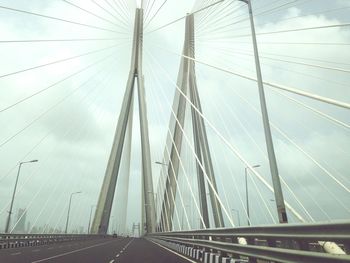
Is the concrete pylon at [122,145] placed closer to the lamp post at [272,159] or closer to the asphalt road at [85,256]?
the asphalt road at [85,256]

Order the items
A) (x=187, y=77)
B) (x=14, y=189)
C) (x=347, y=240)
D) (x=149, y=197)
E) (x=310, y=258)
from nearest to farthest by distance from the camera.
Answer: (x=347, y=240) → (x=310, y=258) → (x=187, y=77) → (x=14, y=189) → (x=149, y=197)

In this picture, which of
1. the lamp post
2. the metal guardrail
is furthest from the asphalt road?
the lamp post

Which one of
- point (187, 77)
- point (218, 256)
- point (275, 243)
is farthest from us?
point (187, 77)

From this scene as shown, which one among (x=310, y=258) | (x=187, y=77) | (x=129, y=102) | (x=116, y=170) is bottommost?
(x=310, y=258)

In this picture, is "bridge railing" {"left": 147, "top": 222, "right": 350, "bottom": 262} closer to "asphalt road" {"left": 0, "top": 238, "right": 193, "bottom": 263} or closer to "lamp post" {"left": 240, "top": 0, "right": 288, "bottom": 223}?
"lamp post" {"left": 240, "top": 0, "right": 288, "bottom": 223}

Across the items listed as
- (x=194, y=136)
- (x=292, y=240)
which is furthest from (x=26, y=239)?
(x=292, y=240)

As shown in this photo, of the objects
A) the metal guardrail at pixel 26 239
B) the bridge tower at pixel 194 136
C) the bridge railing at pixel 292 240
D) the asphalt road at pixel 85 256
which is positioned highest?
the bridge tower at pixel 194 136

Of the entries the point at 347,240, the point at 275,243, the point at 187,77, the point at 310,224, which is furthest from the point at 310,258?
the point at 187,77

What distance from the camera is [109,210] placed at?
45125 millimetres

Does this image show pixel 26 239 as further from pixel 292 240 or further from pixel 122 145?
pixel 292 240

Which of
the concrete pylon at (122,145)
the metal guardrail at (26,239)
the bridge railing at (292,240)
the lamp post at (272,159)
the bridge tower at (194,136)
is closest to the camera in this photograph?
the bridge railing at (292,240)

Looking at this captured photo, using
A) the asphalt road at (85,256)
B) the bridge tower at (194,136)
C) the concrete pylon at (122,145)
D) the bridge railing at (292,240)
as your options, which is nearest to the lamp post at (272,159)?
the bridge railing at (292,240)

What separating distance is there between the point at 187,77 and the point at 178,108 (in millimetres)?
2869

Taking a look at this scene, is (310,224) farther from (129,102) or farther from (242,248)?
(129,102)
